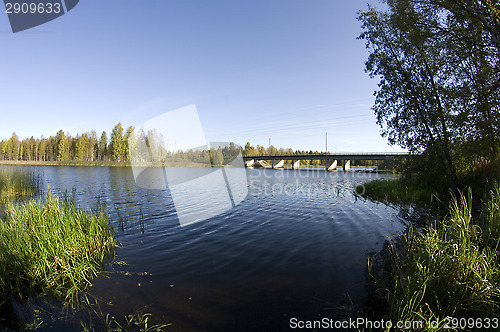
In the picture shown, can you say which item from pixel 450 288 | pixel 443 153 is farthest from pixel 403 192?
pixel 450 288

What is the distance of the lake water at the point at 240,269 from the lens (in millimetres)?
5543

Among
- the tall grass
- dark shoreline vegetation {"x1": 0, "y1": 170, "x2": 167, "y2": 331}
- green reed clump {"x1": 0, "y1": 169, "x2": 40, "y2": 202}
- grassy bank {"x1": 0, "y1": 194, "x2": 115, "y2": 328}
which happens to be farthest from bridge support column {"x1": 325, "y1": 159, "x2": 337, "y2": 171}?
grassy bank {"x1": 0, "y1": 194, "x2": 115, "y2": 328}

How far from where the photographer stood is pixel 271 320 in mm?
5289

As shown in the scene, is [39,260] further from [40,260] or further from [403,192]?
[403,192]

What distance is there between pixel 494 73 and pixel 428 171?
33.8 ft

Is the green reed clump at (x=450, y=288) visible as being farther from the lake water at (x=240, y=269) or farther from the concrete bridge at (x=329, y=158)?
the concrete bridge at (x=329, y=158)

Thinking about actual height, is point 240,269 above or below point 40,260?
below

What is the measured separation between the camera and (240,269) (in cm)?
798

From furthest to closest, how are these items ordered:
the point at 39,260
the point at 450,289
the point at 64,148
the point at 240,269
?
the point at 64,148 < the point at 240,269 < the point at 39,260 < the point at 450,289

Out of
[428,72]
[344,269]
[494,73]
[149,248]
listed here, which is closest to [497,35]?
[494,73]

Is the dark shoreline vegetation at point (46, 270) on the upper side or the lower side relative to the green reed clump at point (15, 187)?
lower

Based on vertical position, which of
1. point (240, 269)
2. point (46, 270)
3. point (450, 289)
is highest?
point (46, 270)

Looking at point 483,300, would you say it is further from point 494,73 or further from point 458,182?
point 458,182

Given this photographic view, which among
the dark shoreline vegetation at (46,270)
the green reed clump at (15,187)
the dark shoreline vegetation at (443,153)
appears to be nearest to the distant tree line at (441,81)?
the dark shoreline vegetation at (443,153)
